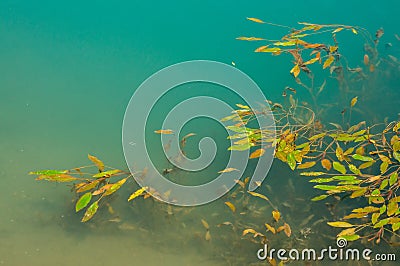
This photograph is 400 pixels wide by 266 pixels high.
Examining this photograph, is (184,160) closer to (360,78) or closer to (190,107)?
(190,107)

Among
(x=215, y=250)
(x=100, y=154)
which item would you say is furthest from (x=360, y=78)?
(x=100, y=154)

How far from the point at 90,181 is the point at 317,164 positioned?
71 cm

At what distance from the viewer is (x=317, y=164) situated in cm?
154

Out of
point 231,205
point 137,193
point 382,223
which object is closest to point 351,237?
point 382,223

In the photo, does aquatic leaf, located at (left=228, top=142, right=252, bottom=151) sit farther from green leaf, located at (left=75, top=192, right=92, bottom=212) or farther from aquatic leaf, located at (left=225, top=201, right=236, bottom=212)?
green leaf, located at (left=75, top=192, right=92, bottom=212)

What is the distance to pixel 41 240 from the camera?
136 cm

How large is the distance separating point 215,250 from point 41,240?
0.49 m

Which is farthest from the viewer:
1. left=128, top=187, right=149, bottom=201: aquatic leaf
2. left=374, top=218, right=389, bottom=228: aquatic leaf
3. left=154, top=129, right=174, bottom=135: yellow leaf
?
left=154, top=129, right=174, bottom=135: yellow leaf

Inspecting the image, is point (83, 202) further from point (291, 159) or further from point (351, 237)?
point (351, 237)

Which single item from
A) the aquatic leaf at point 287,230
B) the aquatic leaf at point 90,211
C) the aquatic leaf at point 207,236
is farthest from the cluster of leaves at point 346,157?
the aquatic leaf at point 90,211

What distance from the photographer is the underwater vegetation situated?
1.28 metres

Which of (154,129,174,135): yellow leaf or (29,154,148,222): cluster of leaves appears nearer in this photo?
(29,154,148,222): cluster of leaves

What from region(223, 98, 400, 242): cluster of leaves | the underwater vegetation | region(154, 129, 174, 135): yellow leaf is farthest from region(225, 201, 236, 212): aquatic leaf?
region(154, 129, 174, 135): yellow leaf

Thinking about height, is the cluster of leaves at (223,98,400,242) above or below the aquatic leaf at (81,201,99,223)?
above
